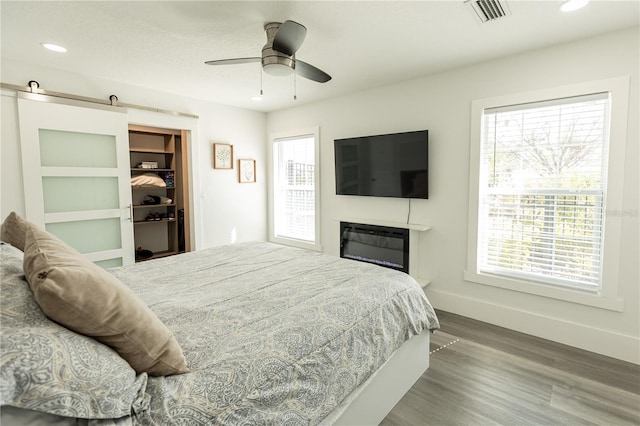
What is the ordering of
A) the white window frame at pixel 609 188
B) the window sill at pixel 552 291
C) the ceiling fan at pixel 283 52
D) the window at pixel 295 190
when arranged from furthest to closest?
the window at pixel 295 190 < the window sill at pixel 552 291 < the white window frame at pixel 609 188 < the ceiling fan at pixel 283 52

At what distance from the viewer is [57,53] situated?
283 cm

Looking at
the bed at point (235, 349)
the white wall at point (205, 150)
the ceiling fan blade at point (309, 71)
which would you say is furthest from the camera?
the white wall at point (205, 150)

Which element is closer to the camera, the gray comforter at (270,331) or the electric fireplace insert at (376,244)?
the gray comforter at (270,331)

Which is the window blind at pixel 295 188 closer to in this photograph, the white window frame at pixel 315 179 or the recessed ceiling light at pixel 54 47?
the white window frame at pixel 315 179

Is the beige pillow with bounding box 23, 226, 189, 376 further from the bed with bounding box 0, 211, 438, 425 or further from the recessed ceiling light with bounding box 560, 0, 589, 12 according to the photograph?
the recessed ceiling light with bounding box 560, 0, 589, 12

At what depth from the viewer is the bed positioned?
0.80 metres

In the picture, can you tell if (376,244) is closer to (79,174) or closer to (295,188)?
(295,188)

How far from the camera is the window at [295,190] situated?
4730 mm

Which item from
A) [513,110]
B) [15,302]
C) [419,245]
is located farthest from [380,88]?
[15,302]

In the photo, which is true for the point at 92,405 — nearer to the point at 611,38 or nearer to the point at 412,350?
the point at 412,350

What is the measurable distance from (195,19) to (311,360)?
7.81 feet

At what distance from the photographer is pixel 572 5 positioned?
2078 mm

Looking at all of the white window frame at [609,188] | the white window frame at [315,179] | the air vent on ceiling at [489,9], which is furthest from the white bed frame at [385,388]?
the white window frame at [315,179]

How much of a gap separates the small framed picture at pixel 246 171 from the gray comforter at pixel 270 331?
2.59m
